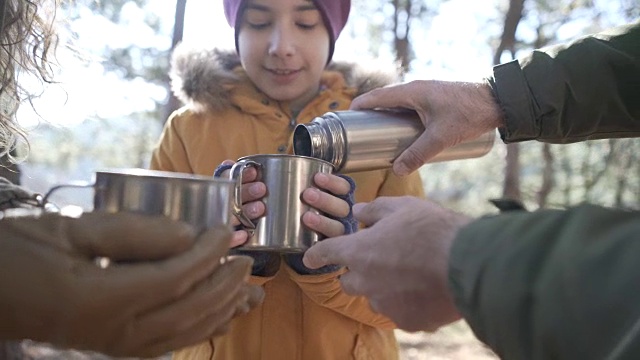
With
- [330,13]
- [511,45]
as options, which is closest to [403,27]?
[511,45]

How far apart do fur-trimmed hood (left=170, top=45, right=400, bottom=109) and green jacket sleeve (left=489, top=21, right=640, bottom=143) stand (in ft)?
1.59

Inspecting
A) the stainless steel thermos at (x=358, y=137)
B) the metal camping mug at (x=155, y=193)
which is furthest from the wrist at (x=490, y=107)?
the metal camping mug at (x=155, y=193)

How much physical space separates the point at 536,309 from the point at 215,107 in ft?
4.82

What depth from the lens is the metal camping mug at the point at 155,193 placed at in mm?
947

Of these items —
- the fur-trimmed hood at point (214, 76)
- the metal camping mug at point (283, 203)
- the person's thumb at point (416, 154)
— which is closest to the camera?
the metal camping mug at point (283, 203)

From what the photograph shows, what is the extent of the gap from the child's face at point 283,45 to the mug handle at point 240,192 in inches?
27.6

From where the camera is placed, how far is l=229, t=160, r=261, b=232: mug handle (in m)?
1.23

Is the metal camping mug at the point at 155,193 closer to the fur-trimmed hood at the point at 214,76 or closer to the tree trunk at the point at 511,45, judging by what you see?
the fur-trimmed hood at the point at 214,76

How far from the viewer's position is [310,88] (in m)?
2.12

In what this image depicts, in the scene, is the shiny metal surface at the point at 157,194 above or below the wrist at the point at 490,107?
below

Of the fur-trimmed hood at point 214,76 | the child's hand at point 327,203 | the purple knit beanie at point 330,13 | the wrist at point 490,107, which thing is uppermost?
the purple knit beanie at point 330,13

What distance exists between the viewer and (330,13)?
2068 millimetres

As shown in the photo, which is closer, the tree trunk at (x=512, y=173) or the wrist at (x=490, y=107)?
the wrist at (x=490, y=107)

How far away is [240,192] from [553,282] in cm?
68
